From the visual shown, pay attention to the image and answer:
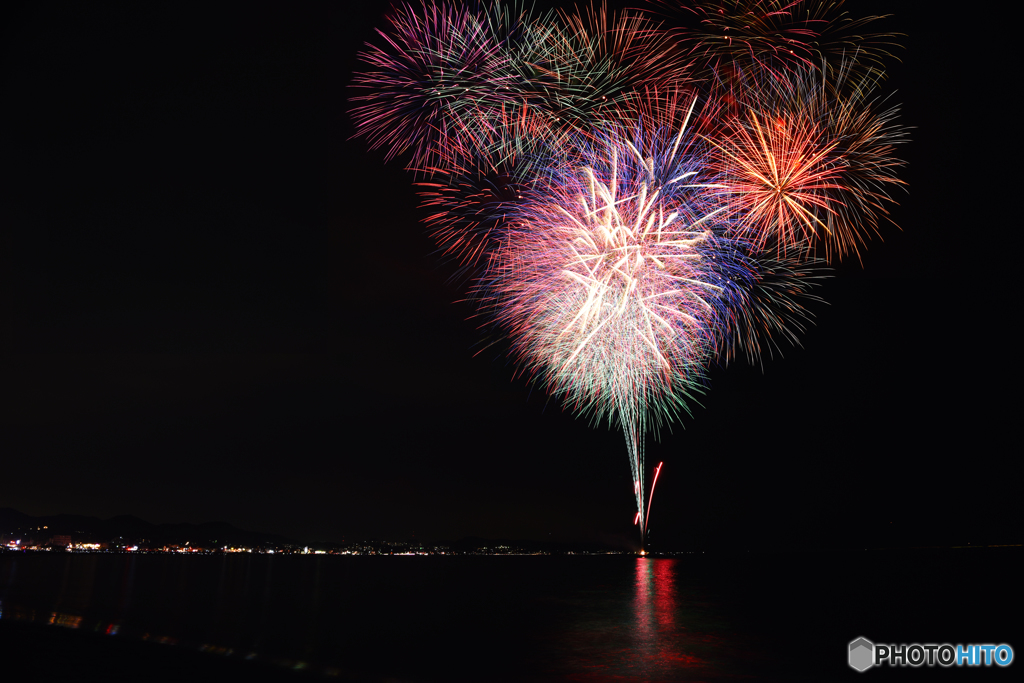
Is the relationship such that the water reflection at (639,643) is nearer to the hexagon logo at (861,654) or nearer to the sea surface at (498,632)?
the sea surface at (498,632)

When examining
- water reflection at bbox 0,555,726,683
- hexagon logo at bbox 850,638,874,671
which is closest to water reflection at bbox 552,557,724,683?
water reflection at bbox 0,555,726,683

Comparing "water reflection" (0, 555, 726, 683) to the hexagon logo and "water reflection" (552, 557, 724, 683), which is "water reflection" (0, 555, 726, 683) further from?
the hexagon logo

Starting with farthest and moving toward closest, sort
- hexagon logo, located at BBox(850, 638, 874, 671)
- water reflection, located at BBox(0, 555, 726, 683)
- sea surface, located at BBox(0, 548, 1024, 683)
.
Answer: hexagon logo, located at BBox(850, 638, 874, 671), water reflection, located at BBox(0, 555, 726, 683), sea surface, located at BBox(0, 548, 1024, 683)

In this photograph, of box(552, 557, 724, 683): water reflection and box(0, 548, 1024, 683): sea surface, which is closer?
box(0, 548, 1024, 683): sea surface

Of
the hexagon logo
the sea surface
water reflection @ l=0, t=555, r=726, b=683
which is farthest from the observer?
the hexagon logo

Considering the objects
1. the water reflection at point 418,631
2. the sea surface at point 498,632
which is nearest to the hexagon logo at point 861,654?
the sea surface at point 498,632

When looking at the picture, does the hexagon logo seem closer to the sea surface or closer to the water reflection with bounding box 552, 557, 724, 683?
the sea surface

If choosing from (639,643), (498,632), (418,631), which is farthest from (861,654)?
(418,631)

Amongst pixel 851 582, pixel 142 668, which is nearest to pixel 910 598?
pixel 851 582

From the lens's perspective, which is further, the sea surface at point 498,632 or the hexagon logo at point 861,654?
the hexagon logo at point 861,654

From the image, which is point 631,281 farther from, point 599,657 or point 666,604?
point 666,604
